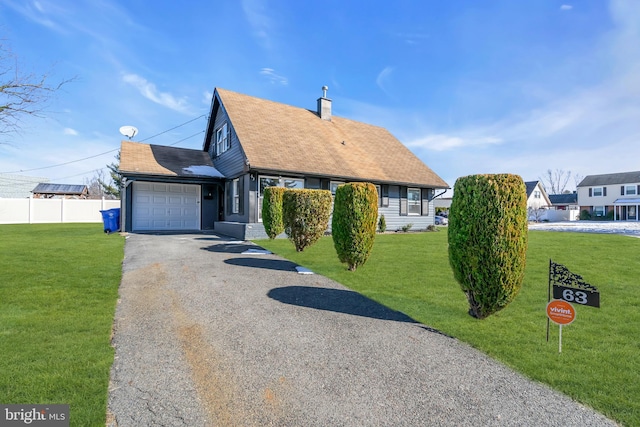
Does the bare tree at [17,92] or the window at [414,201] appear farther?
the window at [414,201]

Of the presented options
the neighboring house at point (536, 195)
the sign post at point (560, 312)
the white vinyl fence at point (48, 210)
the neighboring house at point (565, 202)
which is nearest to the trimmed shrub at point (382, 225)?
the sign post at point (560, 312)

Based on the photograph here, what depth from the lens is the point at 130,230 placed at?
50.4 feet

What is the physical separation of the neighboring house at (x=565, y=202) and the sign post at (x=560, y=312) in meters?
64.1

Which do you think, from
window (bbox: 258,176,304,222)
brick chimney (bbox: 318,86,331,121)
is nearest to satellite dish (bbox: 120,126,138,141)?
window (bbox: 258,176,304,222)

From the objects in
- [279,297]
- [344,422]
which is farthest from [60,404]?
[279,297]

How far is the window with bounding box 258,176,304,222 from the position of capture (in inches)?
535

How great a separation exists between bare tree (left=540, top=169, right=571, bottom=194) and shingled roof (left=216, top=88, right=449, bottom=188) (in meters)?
70.8

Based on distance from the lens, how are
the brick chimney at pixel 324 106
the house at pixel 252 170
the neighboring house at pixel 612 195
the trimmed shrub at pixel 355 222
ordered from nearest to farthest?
the trimmed shrub at pixel 355 222 → the house at pixel 252 170 → the brick chimney at pixel 324 106 → the neighboring house at pixel 612 195

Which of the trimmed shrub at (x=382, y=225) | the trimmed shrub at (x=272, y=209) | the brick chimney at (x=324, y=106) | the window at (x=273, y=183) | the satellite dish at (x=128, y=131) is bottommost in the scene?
the trimmed shrub at (x=382, y=225)

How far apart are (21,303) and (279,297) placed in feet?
12.4

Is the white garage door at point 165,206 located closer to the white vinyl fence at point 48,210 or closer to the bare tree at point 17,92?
the bare tree at point 17,92

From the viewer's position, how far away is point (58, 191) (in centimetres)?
3903

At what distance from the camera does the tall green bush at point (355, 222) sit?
7141mm

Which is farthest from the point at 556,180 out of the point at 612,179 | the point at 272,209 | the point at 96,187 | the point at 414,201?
the point at 96,187
